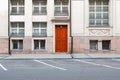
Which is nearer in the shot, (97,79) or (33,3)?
(97,79)

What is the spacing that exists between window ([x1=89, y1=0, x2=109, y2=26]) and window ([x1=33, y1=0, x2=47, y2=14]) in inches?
149

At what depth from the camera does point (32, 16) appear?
29.3 meters

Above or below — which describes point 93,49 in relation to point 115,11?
below

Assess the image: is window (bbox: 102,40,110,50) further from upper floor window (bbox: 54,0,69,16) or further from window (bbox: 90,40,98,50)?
upper floor window (bbox: 54,0,69,16)

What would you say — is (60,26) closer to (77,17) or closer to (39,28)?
(77,17)

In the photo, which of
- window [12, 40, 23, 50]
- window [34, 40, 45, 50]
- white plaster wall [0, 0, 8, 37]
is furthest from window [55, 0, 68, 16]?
white plaster wall [0, 0, 8, 37]

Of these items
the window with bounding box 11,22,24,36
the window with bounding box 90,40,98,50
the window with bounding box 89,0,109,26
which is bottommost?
the window with bounding box 90,40,98,50

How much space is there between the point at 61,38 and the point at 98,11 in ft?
12.4

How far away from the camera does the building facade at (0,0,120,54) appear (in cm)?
2914

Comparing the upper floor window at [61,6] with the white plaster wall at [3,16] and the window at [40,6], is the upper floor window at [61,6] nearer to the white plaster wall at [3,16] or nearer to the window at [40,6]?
the window at [40,6]

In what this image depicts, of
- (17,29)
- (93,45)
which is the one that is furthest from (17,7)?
(93,45)

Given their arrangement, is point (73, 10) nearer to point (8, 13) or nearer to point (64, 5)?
point (64, 5)

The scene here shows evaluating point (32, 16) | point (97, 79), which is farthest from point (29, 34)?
point (97, 79)

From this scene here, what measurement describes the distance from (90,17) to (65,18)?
6.86ft
